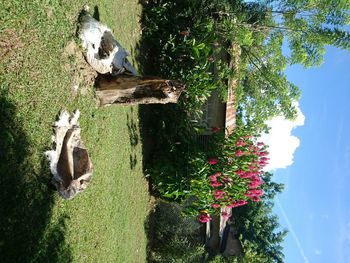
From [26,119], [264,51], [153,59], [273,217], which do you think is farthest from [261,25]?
[273,217]

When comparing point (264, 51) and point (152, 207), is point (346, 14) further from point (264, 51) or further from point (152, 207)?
point (152, 207)

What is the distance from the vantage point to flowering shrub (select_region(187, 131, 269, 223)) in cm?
1141

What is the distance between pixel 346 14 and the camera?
11.2m

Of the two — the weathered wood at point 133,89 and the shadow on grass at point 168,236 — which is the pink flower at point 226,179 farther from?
the weathered wood at point 133,89

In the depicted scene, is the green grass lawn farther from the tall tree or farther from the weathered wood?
the tall tree

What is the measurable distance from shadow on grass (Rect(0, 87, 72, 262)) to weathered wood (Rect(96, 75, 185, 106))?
246 centimetres

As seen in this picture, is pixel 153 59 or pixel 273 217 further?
pixel 273 217

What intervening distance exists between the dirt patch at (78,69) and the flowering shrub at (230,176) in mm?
4604

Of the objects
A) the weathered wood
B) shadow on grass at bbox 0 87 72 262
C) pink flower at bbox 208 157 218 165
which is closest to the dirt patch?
the weathered wood

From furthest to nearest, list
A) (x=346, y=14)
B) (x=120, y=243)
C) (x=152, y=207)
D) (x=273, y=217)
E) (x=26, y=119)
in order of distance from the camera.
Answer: (x=273, y=217) < (x=152, y=207) < (x=346, y=14) < (x=120, y=243) < (x=26, y=119)

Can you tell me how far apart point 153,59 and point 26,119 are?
6867mm

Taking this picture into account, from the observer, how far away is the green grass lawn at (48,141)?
195 inches

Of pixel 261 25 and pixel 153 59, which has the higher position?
pixel 261 25

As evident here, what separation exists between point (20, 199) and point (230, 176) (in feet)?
24.4
